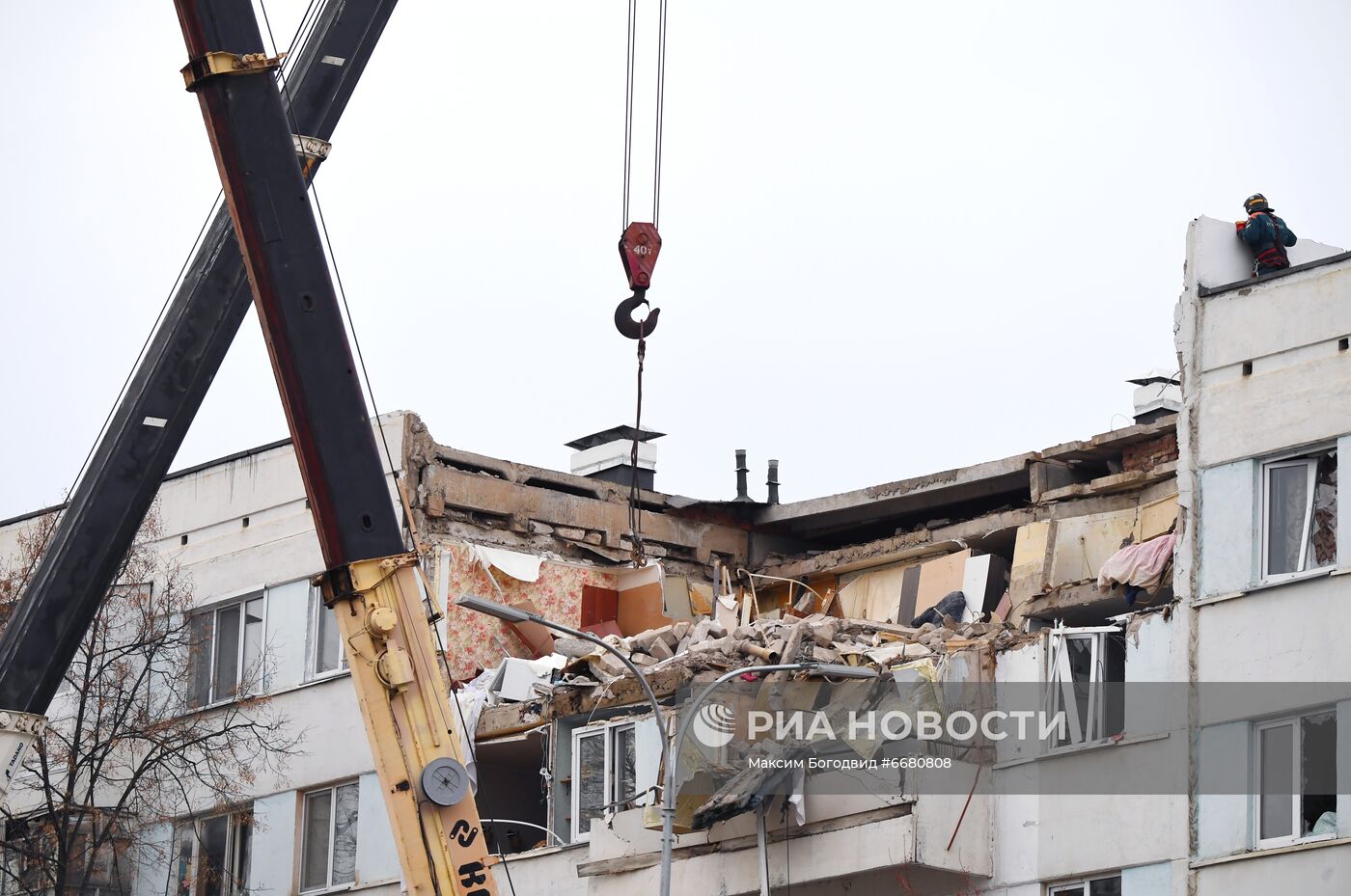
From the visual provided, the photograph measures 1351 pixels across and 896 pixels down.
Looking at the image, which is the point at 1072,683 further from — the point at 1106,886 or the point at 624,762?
the point at 624,762

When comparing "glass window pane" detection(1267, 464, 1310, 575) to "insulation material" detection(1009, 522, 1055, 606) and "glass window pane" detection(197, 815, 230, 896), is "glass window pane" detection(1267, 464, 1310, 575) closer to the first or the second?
"insulation material" detection(1009, 522, 1055, 606)

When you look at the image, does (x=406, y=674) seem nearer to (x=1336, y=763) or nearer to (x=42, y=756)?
(x=1336, y=763)

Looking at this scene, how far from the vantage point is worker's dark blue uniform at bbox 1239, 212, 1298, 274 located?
85.4 feet

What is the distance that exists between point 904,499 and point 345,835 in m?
10.0

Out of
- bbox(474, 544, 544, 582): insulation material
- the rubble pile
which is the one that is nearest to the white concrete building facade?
the rubble pile

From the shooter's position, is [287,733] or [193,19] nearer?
[193,19]

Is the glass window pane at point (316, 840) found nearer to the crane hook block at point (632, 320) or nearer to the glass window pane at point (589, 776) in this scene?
the glass window pane at point (589, 776)

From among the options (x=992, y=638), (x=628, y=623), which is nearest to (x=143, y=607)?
(x=628, y=623)

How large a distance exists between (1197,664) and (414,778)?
10.1m

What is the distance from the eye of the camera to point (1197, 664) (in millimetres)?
24484

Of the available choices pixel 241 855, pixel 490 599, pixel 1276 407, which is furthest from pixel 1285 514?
pixel 241 855

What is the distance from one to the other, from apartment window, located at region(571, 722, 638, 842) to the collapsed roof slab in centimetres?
729

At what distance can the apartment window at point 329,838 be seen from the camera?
32469 mm

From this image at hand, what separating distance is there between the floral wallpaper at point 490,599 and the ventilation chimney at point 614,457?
3283 mm
